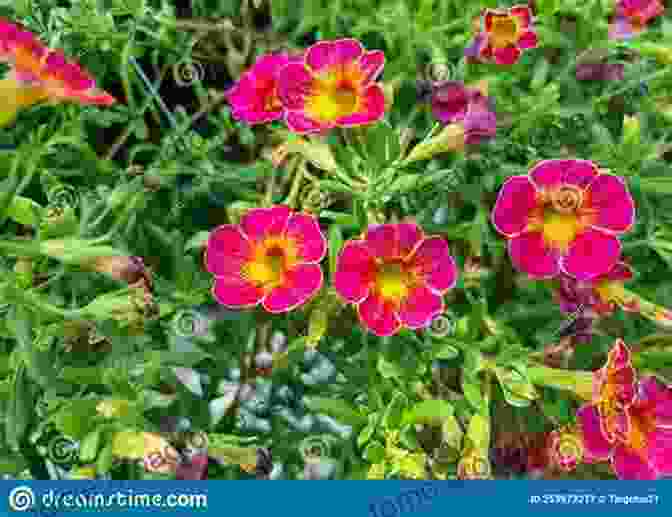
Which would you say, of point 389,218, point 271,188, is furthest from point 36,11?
point 389,218

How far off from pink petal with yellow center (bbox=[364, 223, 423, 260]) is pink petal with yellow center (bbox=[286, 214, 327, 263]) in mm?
63

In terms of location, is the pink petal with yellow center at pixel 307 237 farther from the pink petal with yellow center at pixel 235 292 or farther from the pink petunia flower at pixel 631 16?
the pink petunia flower at pixel 631 16

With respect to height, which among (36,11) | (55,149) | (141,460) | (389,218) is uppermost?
(36,11)

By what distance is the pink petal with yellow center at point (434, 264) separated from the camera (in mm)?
1342

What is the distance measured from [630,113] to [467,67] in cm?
30

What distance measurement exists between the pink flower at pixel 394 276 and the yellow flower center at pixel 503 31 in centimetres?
46

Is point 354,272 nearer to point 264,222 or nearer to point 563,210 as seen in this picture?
point 264,222

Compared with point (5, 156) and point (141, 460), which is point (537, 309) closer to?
point (141, 460)

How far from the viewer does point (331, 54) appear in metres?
1.48

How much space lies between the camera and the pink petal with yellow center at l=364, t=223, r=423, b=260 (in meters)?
1.33

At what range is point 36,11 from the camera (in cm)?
169

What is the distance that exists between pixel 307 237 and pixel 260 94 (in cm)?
29
